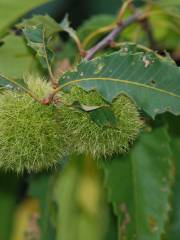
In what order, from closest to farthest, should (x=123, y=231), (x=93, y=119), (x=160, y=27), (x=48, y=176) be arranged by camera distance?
(x=93, y=119)
(x=123, y=231)
(x=48, y=176)
(x=160, y=27)

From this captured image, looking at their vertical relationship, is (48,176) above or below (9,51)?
below

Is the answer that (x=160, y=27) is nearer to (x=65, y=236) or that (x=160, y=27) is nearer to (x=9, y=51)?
(x=9, y=51)

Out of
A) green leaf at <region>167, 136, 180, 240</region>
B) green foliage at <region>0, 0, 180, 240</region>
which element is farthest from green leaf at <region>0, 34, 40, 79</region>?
green leaf at <region>167, 136, 180, 240</region>

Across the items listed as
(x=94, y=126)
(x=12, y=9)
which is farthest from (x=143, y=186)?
(x=12, y=9)

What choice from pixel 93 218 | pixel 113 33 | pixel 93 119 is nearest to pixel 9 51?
pixel 113 33

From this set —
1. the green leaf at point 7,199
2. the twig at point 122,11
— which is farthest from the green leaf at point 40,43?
the green leaf at point 7,199

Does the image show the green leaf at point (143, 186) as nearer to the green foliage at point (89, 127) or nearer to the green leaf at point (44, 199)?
the green foliage at point (89, 127)

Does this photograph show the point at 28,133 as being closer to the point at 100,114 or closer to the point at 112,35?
the point at 100,114
